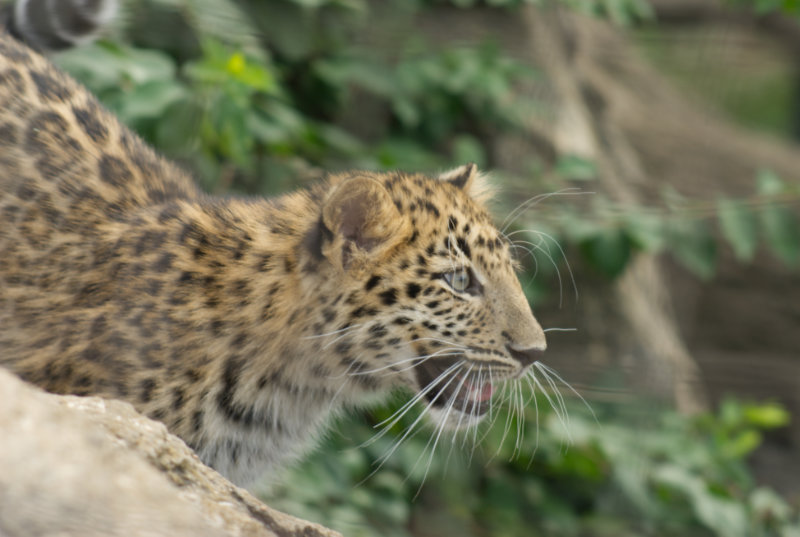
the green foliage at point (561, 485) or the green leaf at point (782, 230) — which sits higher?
the green leaf at point (782, 230)

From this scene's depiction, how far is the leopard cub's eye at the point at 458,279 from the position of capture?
3021 mm

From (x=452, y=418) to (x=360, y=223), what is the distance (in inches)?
28.1

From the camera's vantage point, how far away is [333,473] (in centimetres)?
457

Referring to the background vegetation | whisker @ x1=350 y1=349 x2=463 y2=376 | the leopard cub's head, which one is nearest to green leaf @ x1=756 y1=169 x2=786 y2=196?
the background vegetation

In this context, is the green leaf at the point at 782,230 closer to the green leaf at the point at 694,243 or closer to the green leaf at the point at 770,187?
the green leaf at the point at 770,187

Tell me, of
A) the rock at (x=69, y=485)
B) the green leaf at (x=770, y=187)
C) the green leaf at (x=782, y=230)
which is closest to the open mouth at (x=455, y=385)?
the rock at (x=69, y=485)

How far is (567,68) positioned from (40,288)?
5.12m

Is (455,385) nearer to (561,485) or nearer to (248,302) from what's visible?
(248,302)

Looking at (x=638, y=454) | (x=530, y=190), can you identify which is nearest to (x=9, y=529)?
(x=530, y=190)

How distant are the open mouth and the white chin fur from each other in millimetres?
12

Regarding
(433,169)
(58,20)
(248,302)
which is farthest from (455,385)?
(433,169)

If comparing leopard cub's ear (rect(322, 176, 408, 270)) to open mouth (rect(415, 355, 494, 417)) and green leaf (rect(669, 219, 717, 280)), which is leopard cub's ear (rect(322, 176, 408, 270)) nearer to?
open mouth (rect(415, 355, 494, 417))

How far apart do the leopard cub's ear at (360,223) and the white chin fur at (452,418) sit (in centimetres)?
55

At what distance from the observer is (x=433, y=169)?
546 centimetres
